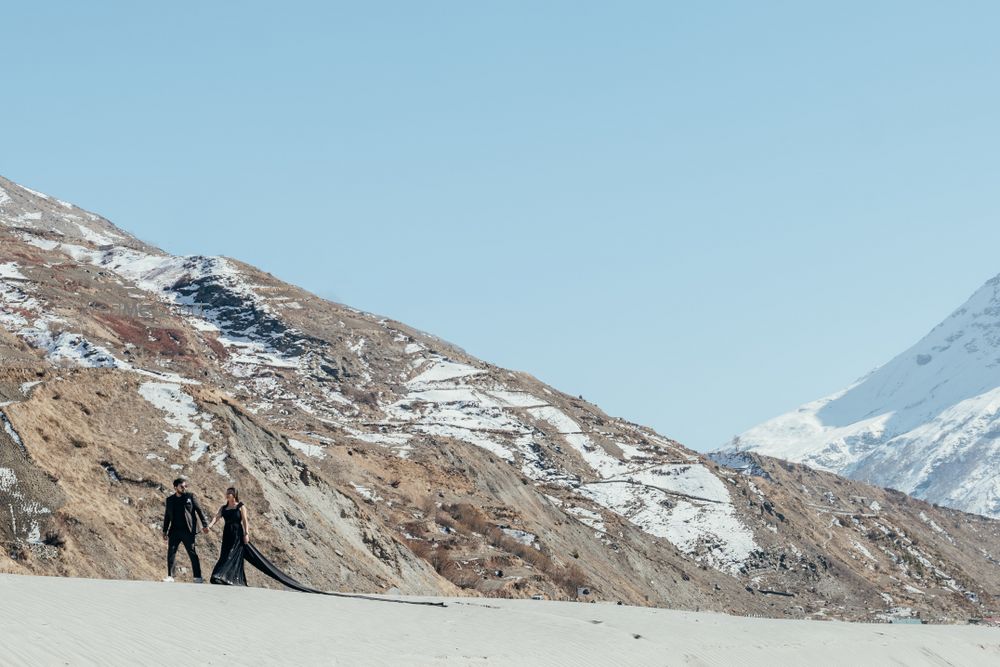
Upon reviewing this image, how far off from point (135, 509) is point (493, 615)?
12653 mm

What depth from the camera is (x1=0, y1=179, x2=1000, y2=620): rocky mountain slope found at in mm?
38312

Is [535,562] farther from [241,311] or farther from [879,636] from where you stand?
[241,311]

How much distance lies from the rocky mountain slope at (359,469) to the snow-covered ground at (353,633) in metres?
7.30

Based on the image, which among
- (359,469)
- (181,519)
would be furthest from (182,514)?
(359,469)

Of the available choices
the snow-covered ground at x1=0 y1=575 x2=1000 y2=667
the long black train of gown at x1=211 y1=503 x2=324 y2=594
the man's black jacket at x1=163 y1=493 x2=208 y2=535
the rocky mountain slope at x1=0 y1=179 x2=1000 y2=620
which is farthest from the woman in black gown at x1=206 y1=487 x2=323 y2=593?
the rocky mountain slope at x1=0 y1=179 x2=1000 y2=620


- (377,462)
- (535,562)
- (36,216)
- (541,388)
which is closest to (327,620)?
(535,562)

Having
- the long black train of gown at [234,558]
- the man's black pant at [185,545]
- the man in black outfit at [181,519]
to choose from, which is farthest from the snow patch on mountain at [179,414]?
the man in black outfit at [181,519]

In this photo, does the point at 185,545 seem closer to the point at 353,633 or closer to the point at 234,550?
the point at 234,550

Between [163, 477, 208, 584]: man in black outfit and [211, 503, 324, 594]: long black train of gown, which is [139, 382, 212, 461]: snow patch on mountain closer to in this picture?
[211, 503, 324, 594]: long black train of gown

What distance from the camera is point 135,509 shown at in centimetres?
3647

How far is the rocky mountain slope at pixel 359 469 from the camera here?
38312 mm

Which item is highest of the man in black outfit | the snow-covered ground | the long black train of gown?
the man in black outfit

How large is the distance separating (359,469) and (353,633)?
37008 mm

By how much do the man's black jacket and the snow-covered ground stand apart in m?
1.26
